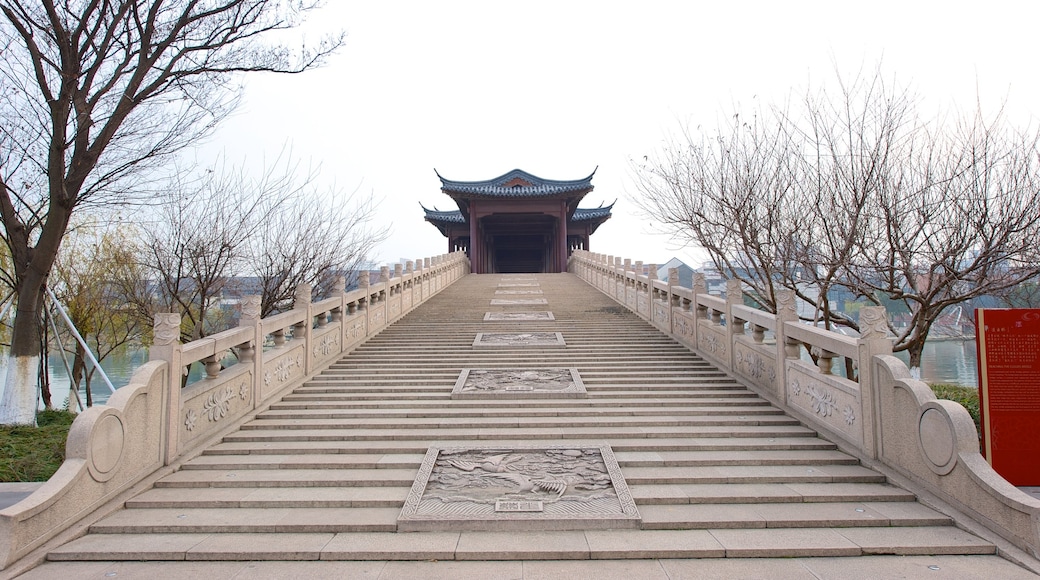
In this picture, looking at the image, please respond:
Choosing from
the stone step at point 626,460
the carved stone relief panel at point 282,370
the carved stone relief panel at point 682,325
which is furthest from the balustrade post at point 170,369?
the carved stone relief panel at point 682,325

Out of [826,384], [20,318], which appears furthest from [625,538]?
[20,318]

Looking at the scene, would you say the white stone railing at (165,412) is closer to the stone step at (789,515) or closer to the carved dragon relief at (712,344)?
the stone step at (789,515)

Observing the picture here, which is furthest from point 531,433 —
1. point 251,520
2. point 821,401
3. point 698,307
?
point 698,307

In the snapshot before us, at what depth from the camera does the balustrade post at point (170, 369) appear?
4867 millimetres

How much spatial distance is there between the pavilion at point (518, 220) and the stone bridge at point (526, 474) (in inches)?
699

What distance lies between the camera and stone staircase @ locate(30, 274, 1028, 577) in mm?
3582

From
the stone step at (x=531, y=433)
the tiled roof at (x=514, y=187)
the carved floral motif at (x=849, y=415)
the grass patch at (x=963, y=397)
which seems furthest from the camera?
the tiled roof at (x=514, y=187)

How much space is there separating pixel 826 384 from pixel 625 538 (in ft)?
9.97

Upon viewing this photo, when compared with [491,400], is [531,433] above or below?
below

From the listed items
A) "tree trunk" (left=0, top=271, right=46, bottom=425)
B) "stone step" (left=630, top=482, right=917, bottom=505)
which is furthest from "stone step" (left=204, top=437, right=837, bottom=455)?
"tree trunk" (left=0, top=271, right=46, bottom=425)

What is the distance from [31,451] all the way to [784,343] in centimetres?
851

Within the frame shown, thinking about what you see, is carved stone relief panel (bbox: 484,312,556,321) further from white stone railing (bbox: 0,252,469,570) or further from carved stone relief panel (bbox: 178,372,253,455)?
carved stone relief panel (bbox: 178,372,253,455)

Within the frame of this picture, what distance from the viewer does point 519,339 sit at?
9844 mm

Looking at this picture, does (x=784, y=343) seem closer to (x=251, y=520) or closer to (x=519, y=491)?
(x=519, y=491)
